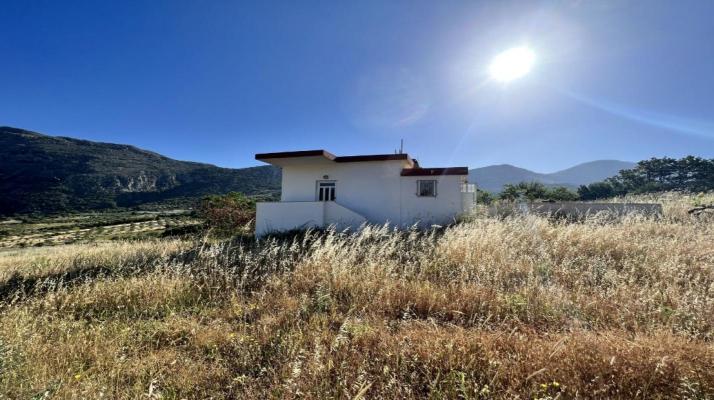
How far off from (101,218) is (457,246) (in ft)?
221

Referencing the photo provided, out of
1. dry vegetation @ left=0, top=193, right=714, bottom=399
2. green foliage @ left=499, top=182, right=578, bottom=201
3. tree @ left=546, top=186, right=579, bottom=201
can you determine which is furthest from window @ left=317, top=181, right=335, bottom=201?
tree @ left=546, top=186, right=579, bottom=201

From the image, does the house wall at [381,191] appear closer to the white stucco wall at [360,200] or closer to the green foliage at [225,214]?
the white stucco wall at [360,200]

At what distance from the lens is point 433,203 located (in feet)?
44.9

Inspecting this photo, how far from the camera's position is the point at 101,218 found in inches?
2090

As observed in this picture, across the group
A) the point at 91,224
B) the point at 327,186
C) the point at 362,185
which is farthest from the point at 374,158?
the point at 91,224

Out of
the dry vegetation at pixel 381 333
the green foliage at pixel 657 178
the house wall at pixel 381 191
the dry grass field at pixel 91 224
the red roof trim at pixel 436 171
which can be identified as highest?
the green foliage at pixel 657 178

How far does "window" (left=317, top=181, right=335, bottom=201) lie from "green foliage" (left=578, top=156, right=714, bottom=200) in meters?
40.3

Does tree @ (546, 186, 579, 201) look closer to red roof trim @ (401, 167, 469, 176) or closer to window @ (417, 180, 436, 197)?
red roof trim @ (401, 167, 469, 176)

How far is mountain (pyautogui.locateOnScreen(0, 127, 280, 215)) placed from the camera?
5925cm

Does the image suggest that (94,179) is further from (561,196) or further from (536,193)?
(561,196)

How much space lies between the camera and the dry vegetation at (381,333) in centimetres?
218

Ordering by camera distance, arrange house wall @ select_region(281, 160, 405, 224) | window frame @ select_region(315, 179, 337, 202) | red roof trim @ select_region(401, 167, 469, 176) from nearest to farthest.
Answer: red roof trim @ select_region(401, 167, 469, 176) < house wall @ select_region(281, 160, 405, 224) < window frame @ select_region(315, 179, 337, 202)

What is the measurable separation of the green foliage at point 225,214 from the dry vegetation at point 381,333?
539 inches

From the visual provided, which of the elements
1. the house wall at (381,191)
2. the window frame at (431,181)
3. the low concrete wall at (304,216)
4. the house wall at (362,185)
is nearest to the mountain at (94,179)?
the house wall at (362,185)
